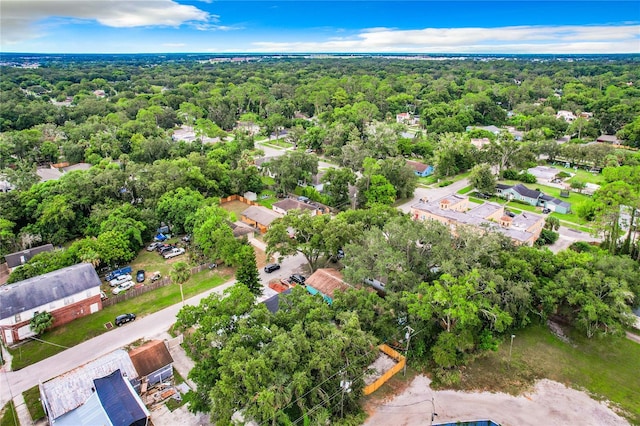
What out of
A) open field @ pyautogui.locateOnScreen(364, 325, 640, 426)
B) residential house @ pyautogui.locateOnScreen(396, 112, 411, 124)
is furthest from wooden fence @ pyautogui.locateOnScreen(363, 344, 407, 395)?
residential house @ pyautogui.locateOnScreen(396, 112, 411, 124)

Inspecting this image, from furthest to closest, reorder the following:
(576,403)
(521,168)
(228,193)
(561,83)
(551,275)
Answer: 1. (561,83)
2. (521,168)
3. (228,193)
4. (551,275)
5. (576,403)

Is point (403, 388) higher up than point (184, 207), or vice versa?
point (184, 207)

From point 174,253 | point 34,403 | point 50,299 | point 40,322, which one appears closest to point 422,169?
point 174,253

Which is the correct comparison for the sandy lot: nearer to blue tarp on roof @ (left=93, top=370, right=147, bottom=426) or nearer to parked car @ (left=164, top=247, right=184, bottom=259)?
blue tarp on roof @ (left=93, top=370, right=147, bottom=426)

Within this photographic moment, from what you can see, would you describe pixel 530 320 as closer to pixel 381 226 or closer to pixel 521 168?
pixel 381 226

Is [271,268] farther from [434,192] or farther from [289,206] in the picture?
[434,192]

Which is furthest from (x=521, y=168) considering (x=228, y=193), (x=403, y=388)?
(x=403, y=388)
